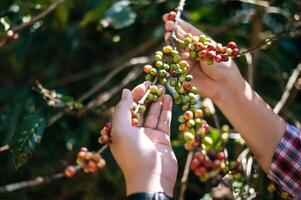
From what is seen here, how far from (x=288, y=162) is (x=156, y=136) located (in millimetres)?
475

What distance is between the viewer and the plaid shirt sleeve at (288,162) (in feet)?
5.21

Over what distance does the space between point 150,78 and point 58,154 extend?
120 centimetres

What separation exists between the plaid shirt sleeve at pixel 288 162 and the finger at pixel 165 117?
401 mm

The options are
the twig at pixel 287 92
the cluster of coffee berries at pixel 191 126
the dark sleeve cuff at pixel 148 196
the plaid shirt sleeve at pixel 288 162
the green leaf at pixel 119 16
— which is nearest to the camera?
the dark sleeve cuff at pixel 148 196

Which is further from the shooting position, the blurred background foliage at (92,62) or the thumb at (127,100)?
the blurred background foliage at (92,62)

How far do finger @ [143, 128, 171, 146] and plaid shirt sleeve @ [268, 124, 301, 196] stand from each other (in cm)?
42

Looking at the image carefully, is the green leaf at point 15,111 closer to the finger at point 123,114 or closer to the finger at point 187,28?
the finger at point 187,28

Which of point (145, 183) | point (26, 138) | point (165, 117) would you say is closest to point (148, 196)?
point (145, 183)

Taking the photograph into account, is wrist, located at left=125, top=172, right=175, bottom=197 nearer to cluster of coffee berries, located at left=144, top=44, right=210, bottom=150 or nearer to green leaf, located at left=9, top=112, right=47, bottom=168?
cluster of coffee berries, located at left=144, top=44, right=210, bottom=150

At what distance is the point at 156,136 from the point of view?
1357 millimetres

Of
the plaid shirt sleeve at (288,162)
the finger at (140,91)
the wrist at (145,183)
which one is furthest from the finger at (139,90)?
the plaid shirt sleeve at (288,162)

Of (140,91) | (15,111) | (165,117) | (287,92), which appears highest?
(140,91)

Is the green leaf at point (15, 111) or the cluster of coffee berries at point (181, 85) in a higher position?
the cluster of coffee berries at point (181, 85)

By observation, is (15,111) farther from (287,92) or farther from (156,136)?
(287,92)
